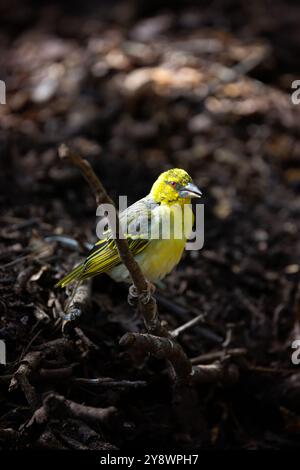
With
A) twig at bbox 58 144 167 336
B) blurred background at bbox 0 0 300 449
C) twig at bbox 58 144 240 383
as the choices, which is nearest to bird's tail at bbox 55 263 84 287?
blurred background at bbox 0 0 300 449

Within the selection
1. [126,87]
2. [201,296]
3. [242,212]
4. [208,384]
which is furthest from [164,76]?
[208,384]

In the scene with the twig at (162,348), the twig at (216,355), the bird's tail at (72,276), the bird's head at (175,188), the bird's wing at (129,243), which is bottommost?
the twig at (162,348)

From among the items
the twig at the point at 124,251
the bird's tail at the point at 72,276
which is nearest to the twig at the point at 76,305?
the bird's tail at the point at 72,276

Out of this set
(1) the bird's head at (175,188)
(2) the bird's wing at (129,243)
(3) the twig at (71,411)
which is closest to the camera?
(3) the twig at (71,411)

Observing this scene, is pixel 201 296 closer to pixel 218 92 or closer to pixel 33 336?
pixel 33 336

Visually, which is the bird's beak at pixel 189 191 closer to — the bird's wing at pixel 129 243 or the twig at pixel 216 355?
the bird's wing at pixel 129 243

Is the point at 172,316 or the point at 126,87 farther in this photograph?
the point at 126,87

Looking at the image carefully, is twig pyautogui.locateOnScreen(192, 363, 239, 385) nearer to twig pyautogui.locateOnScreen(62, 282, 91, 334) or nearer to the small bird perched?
the small bird perched
